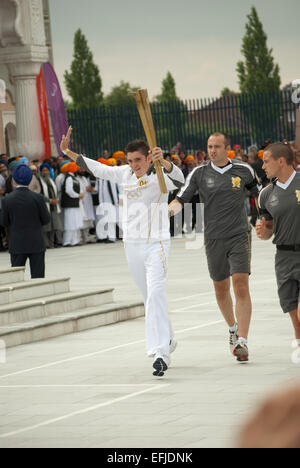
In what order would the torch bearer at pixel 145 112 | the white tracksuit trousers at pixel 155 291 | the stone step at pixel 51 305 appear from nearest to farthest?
the torch bearer at pixel 145 112, the white tracksuit trousers at pixel 155 291, the stone step at pixel 51 305

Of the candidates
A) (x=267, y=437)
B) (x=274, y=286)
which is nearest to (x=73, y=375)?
(x=274, y=286)

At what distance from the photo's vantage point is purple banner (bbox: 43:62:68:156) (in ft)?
91.7

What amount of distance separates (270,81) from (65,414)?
2719 inches

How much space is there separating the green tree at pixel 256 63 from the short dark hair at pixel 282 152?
67.1m

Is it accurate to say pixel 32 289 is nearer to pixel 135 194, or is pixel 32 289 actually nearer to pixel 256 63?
pixel 135 194

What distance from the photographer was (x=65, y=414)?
6324 mm

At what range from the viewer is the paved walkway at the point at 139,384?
5.55m

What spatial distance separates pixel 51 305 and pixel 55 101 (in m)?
18.3

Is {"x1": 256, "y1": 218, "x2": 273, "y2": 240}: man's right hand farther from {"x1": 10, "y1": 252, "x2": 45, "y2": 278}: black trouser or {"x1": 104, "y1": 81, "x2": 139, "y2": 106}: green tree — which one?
{"x1": 104, "y1": 81, "x2": 139, "y2": 106}: green tree

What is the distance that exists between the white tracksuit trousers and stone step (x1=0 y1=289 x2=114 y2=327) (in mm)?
2797

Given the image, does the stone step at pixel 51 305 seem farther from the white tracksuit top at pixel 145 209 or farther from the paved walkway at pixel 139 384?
the white tracksuit top at pixel 145 209

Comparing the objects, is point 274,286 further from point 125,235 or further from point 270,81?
point 270,81

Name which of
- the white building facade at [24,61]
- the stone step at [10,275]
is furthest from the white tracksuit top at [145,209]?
the white building facade at [24,61]
